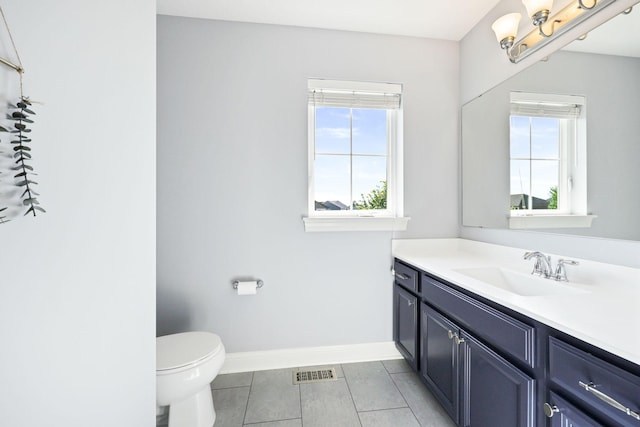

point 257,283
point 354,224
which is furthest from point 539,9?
point 257,283

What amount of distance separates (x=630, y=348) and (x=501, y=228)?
1189 millimetres

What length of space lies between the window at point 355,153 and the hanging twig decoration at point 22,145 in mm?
1361

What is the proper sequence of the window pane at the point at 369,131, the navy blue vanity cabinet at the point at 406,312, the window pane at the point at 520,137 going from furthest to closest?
the window pane at the point at 369,131 → the navy blue vanity cabinet at the point at 406,312 → the window pane at the point at 520,137

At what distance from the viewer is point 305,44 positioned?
194 centimetres

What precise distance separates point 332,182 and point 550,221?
1312 millimetres

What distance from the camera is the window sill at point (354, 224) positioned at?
1.91 meters

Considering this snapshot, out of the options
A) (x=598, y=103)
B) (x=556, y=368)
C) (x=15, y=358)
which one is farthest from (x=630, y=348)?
(x=15, y=358)

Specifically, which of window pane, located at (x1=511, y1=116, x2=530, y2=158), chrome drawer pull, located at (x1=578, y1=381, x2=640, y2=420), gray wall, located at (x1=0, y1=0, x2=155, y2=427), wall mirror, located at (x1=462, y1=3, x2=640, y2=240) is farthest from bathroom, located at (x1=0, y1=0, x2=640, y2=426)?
chrome drawer pull, located at (x1=578, y1=381, x2=640, y2=420)

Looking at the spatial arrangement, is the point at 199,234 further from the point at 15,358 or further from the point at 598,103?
the point at 598,103

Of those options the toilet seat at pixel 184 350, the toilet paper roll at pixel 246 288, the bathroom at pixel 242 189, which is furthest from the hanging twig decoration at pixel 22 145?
the toilet paper roll at pixel 246 288

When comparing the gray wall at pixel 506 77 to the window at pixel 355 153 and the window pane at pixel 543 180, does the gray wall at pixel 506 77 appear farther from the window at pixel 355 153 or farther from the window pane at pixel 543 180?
the window at pixel 355 153

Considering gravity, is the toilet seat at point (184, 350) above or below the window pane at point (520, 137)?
below

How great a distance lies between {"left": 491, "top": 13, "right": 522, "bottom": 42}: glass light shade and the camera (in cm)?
149

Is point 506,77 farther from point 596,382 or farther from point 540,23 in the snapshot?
point 596,382
